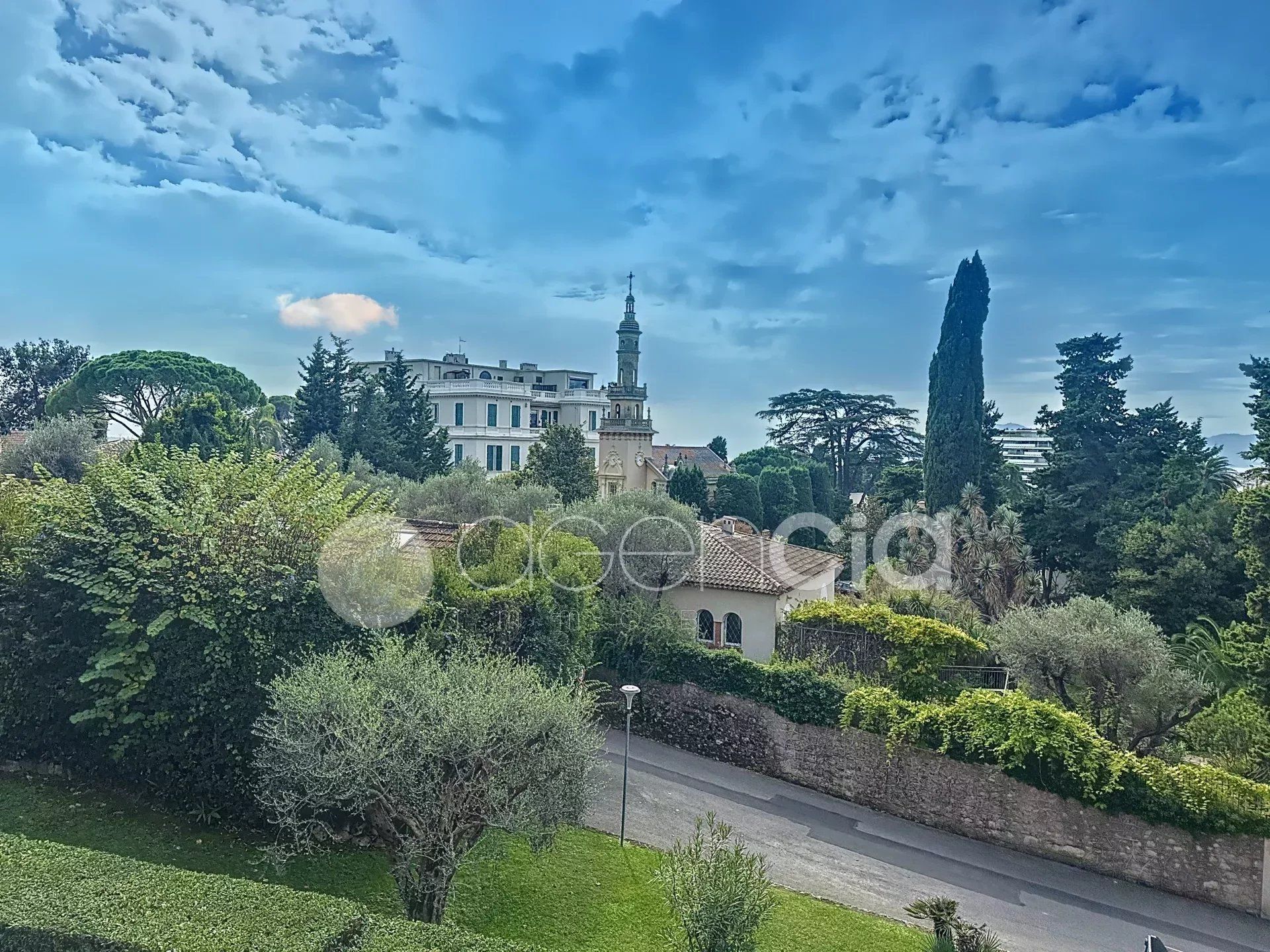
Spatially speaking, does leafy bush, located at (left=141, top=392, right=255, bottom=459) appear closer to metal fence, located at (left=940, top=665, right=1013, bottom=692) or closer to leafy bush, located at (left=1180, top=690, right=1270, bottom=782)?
metal fence, located at (left=940, top=665, right=1013, bottom=692)

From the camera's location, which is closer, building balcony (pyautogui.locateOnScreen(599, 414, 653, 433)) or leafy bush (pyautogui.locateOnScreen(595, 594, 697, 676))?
leafy bush (pyautogui.locateOnScreen(595, 594, 697, 676))

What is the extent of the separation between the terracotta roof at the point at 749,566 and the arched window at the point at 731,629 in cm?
92

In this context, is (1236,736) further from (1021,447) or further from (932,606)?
(1021,447)

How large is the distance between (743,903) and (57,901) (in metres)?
6.36

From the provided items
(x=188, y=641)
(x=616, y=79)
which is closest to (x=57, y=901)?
(x=188, y=641)

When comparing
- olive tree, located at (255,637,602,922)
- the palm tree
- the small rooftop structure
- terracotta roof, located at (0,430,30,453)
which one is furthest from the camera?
the small rooftop structure

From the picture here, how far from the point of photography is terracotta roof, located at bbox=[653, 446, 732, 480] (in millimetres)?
69250

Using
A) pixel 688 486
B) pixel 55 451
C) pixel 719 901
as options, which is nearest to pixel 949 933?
pixel 719 901

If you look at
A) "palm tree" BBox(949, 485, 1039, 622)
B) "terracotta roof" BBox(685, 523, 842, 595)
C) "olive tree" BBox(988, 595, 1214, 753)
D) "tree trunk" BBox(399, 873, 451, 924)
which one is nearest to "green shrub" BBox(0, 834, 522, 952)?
→ "tree trunk" BBox(399, 873, 451, 924)

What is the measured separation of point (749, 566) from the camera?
73.7 ft

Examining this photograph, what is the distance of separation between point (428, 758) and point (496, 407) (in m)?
45.2

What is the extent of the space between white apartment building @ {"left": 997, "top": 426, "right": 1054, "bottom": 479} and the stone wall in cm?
2741

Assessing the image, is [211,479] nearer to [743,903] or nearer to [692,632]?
[743,903]

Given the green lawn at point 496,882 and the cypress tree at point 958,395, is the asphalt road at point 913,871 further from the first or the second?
the cypress tree at point 958,395
